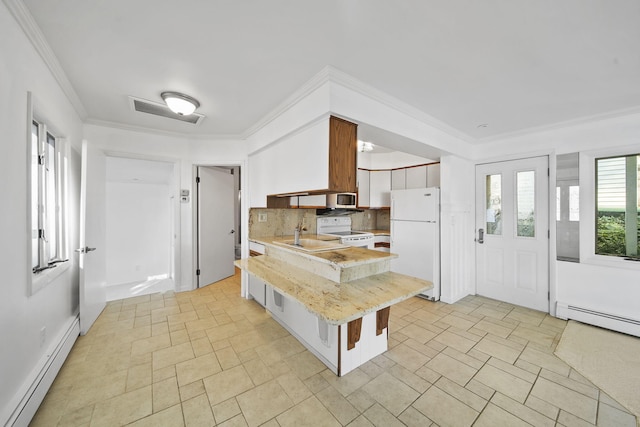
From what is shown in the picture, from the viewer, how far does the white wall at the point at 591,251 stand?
2.70m

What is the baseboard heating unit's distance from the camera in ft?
8.72

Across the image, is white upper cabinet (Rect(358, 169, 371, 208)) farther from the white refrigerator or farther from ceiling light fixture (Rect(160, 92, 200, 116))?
ceiling light fixture (Rect(160, 92, 200, 116))

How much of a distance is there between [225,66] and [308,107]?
738 millimetres

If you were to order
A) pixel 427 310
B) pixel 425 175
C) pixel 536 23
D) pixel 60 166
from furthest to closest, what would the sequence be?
pixel 425 175
pixel 427 310
pixel 60 166
pixel 536 23

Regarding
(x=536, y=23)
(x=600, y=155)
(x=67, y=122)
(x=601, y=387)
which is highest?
→ (x=536, y=23)

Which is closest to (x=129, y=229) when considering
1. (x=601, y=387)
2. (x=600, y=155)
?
(x=601, y=387)

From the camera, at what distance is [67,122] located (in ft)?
8.20

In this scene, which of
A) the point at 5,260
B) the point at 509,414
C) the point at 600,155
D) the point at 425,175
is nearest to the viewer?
the point at 5,260

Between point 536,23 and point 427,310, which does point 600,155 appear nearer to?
point 536,23

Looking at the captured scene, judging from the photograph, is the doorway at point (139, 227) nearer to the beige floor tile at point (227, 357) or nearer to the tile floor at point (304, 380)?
the tile floor at point (304, 380)

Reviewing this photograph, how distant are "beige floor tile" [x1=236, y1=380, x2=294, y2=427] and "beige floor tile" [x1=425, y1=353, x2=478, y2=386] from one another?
125cm

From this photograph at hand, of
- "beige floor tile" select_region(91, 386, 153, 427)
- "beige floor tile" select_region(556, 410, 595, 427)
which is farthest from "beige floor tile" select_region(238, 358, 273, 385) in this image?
"beige floor tile" select_region(556, 410, 595, 427)

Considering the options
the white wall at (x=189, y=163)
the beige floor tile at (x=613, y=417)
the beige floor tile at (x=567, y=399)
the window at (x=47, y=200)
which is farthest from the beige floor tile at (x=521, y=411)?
the window at (x=47, y=200)

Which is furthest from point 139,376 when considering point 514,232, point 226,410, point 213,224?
point 514,232
